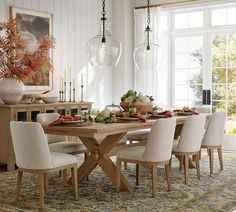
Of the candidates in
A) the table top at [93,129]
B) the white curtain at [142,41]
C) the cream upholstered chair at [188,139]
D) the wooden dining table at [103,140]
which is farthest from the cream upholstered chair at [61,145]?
the white curtain at [142,41]

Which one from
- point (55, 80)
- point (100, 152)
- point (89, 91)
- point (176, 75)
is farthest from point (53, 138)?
point (176, 75)

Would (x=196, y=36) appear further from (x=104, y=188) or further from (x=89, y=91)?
(x=104, y=188)

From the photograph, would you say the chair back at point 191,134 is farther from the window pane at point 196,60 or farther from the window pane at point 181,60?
the window pane at point 181,60

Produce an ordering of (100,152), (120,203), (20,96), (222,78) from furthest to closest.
→ (222,78) → (20,96) → (100,152) → (120,203)

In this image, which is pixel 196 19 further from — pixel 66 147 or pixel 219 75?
pixel 66 147

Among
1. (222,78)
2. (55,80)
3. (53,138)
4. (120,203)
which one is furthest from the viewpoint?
(222,78)

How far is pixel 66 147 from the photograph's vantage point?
4.76 meters

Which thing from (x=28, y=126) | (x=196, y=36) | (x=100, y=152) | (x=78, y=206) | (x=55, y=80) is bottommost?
(x=78, y=206)

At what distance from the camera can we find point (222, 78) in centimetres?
768

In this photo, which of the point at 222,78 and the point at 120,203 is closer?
the point at 120,203

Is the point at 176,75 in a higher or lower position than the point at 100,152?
higher

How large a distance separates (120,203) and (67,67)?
3790mm

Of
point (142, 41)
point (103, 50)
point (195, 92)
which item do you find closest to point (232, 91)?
point (195, 92)

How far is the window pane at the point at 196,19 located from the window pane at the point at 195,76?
83 cm
